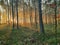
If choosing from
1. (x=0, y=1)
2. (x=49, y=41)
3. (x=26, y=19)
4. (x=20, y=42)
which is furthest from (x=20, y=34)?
(x=0, y=1)

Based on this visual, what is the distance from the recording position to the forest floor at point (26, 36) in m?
6.72

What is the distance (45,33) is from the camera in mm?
7141

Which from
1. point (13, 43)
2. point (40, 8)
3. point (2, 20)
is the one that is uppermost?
point (40, 8)

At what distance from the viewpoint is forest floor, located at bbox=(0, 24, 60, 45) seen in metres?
6.72

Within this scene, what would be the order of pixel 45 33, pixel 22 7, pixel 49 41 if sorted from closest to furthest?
pixel 49 41 < pixel 45 33 < pixel 22 7

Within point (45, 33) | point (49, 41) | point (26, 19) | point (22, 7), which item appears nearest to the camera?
point (49, 41)

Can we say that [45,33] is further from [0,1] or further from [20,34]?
[0,1]

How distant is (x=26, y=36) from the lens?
23.3 feet

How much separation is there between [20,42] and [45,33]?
1272 mm

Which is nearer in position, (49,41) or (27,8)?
(49,41)

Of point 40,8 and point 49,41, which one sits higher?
point 40,8

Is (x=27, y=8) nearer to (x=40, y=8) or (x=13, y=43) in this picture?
(x=40, y=8)

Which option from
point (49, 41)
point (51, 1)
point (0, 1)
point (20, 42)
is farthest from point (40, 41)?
point (0, 1)

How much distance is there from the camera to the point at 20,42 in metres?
6.80
